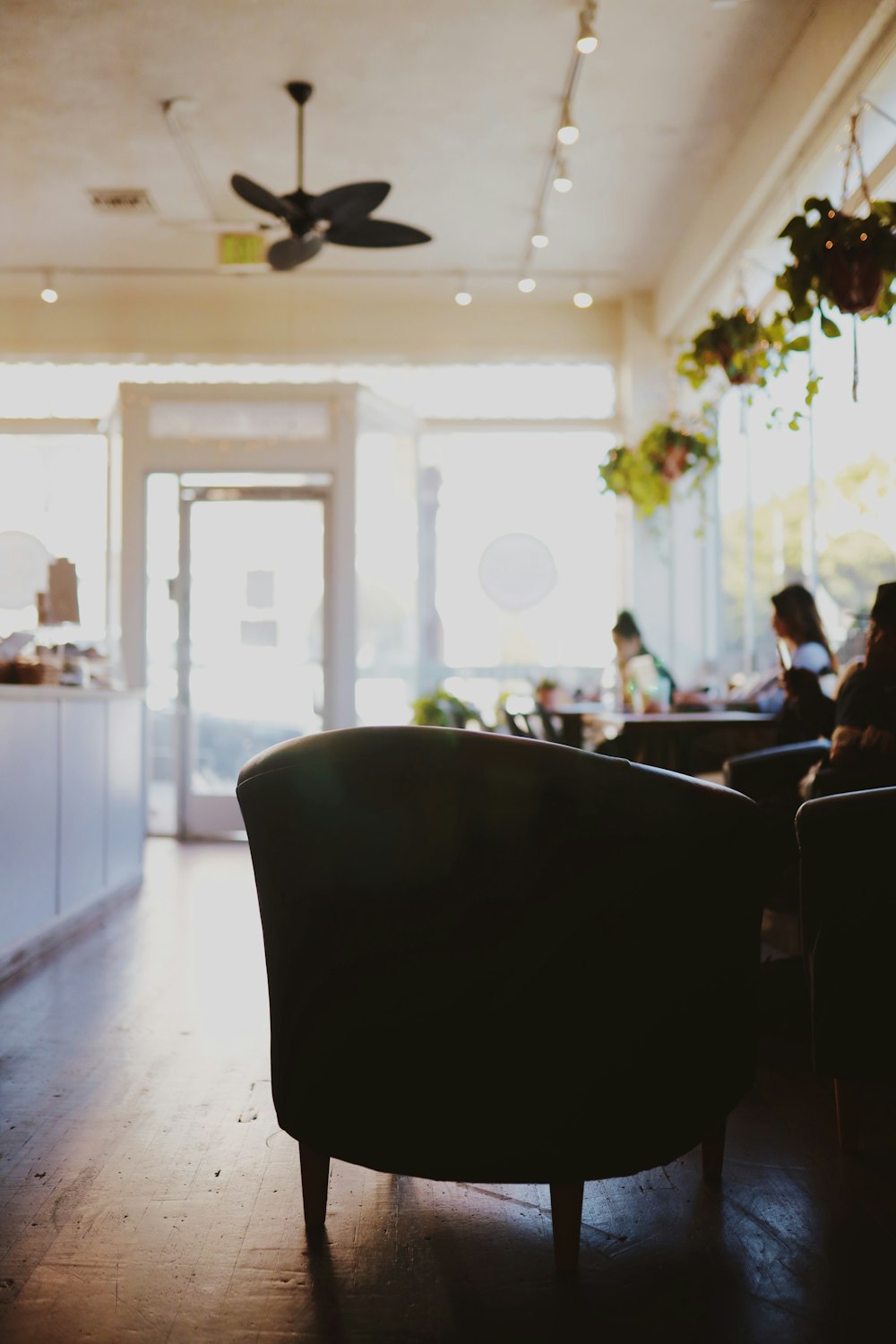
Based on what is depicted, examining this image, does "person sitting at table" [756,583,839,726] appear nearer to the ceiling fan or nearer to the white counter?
the ceiling fan

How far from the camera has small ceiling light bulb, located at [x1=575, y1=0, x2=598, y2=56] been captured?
176 inches

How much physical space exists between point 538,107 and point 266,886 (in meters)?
4.86

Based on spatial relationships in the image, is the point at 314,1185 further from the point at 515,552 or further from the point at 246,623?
the point at 515,552

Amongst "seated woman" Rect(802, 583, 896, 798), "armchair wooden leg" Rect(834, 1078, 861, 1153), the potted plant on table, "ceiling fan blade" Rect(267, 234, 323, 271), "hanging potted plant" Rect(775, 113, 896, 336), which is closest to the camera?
"armchair wooden leg" Rect(834, 1078, 861, 1153)

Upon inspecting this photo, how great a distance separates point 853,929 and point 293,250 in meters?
4.25

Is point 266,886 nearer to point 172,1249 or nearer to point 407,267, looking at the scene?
point 172,1249

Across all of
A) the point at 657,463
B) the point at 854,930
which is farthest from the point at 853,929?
the point at 657,463

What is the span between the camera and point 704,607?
8039 millimetres

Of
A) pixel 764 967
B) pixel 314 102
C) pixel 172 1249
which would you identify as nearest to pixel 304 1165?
pixel 172 1249

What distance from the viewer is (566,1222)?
1711 mm

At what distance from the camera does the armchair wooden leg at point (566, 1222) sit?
1702mm

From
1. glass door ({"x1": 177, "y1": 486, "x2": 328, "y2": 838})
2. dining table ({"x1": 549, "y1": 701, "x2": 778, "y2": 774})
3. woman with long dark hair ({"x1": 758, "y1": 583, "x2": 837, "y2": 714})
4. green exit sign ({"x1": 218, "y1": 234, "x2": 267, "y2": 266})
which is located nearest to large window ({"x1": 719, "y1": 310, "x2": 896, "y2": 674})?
woman with long dark hair ({"x1": 758, "y1": 583, "x2": 837, "y2": 714})

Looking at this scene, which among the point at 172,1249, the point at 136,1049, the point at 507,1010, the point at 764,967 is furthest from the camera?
the point at 764,967

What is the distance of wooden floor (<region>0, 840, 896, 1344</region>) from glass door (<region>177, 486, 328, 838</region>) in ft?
16.1
